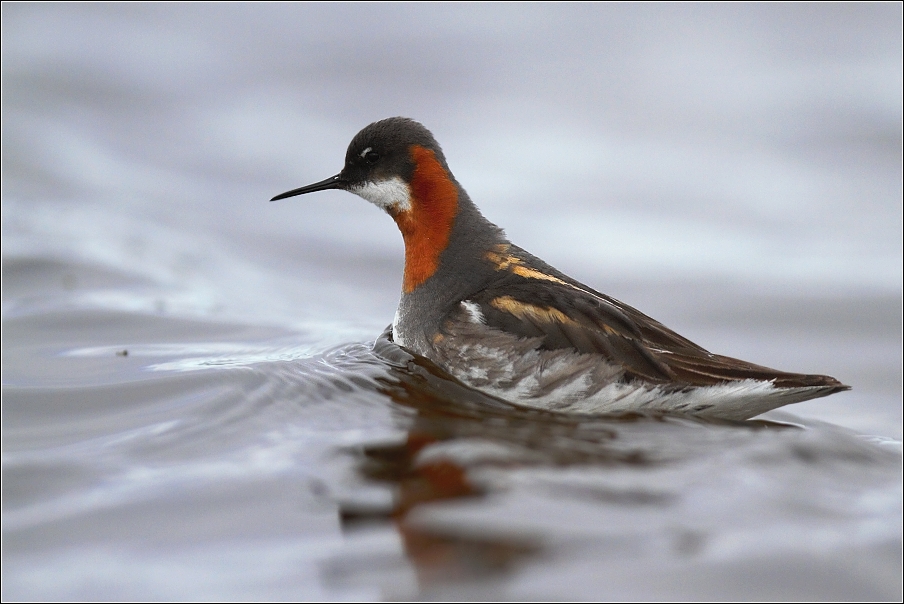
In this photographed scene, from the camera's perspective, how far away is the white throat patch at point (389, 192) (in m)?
5.37

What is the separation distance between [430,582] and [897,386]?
3711mm

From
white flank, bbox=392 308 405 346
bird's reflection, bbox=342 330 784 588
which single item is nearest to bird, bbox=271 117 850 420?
white flank, bbox=392 308 405 346

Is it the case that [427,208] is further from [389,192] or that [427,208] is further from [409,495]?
[409,495]

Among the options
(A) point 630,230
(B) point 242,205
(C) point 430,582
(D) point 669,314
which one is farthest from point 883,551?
(B) point 242,205

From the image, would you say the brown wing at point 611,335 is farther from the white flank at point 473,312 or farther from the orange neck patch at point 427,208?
the orange neck patch at point 427,208

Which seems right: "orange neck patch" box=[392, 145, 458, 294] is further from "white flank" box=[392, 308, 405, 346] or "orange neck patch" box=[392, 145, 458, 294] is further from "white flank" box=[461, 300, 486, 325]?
"white flank" box=[461, 300, 486, 325]

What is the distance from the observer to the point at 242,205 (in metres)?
8.22

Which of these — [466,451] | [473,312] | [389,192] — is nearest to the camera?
[466,451]

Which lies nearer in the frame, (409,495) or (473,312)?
(409,495)

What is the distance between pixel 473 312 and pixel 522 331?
1.00ft

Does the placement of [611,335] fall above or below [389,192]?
below

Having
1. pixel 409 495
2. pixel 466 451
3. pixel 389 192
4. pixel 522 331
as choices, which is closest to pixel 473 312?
pixel 522 331

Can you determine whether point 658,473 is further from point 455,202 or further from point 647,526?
point 455,202

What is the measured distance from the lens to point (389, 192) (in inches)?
213
